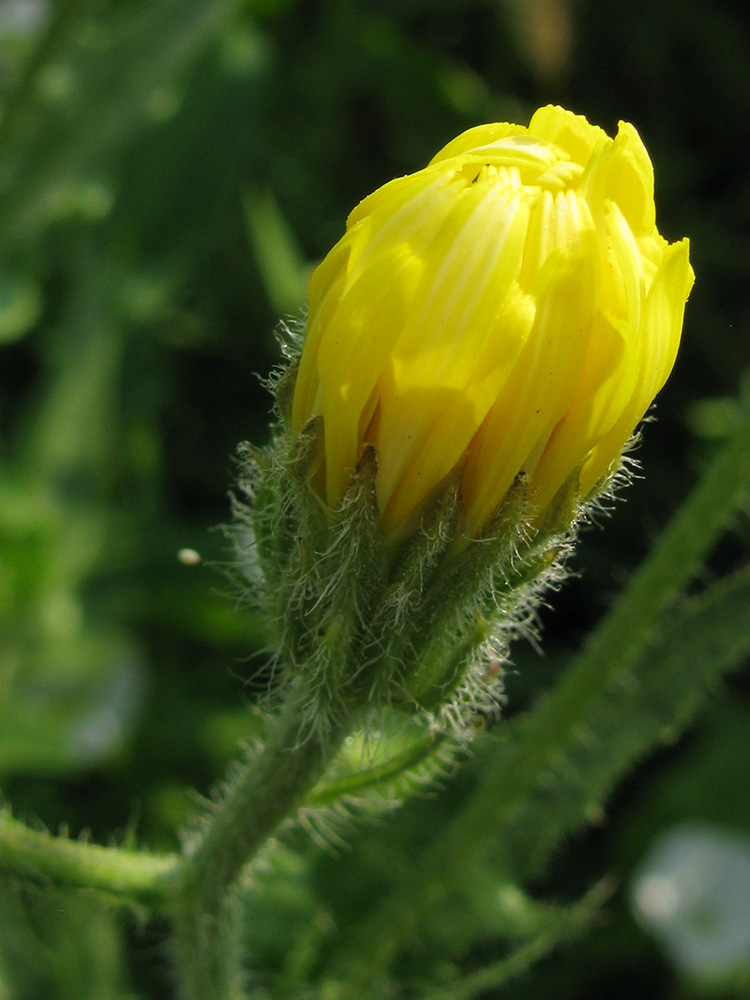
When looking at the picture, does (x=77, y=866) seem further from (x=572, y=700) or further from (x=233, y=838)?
(x=572, y=700)

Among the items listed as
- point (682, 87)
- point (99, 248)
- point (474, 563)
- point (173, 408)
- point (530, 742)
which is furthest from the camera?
point (682, 87)

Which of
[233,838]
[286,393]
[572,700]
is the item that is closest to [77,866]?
[233,838]

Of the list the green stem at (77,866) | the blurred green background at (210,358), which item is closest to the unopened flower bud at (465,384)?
the green stem at (77,866)

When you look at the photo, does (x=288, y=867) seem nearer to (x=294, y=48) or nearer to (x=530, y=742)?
(x=530, y=742)

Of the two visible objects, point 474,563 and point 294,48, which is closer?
point 474,563

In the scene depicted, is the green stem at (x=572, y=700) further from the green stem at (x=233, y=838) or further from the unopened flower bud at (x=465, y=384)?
the unopened flower bud at (x=465, y=384)

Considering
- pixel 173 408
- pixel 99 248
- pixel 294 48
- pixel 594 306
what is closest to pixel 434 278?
pixel 594 306
